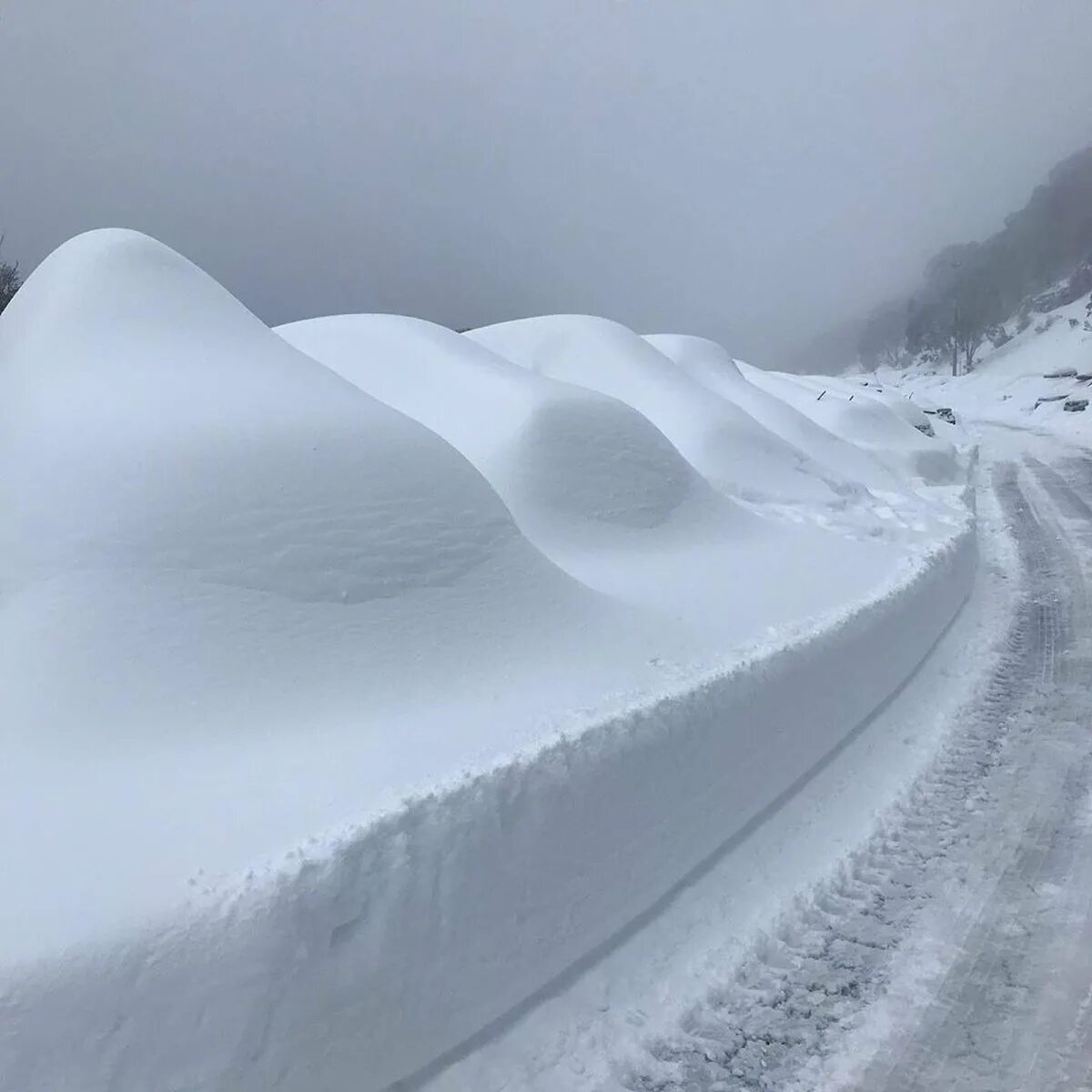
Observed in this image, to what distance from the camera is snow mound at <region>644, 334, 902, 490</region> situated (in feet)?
58.4

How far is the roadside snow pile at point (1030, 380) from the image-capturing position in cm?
3547

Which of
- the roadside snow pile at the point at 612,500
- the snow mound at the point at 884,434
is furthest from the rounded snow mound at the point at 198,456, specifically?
the snow mound at the point at 884,434

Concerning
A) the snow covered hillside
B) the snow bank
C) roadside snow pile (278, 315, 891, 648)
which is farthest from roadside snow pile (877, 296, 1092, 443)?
the snow bank

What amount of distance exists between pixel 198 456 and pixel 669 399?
11911mm

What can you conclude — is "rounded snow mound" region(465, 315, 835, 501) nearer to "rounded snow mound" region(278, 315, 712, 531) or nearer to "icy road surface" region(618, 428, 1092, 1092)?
"rounded snow mound" region(278, 315, 712, 531)

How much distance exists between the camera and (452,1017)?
3244mm

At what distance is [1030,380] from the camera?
51312 mm

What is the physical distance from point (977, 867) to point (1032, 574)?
7.51 metres

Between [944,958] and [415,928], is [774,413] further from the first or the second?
[415,928]

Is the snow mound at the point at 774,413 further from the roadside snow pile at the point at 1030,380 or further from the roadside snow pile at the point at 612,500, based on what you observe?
the roadside snow pile at the point at 1030,380

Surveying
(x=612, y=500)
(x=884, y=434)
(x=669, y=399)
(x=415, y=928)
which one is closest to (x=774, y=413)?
(x=669, y=399)

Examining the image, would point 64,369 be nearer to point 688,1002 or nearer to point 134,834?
point 134,834

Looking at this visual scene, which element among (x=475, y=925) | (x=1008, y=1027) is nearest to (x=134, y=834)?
(x=475, y=925)

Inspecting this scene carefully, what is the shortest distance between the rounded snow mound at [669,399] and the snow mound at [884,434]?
19.8 ft
